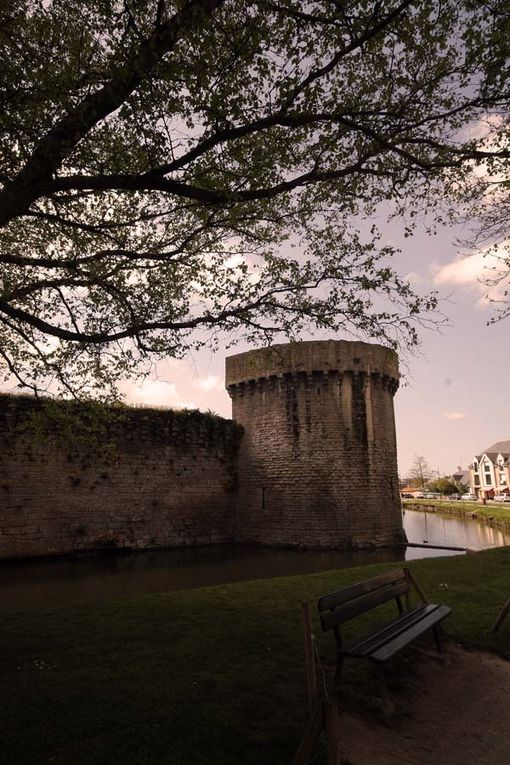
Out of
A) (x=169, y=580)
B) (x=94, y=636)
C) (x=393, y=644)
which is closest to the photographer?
(x=393, y=644)

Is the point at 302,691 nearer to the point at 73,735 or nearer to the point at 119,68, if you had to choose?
the point at 73,735

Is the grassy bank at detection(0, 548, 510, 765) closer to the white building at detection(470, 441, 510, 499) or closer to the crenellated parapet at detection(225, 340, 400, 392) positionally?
the crenellated parapet at detection(225, 340, 400, 392)

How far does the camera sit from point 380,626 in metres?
5.19

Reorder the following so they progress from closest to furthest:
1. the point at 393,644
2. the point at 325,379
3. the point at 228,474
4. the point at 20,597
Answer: the point at 393,644 → the point at 20,597 → the point at 325,379 → the point at 228,474

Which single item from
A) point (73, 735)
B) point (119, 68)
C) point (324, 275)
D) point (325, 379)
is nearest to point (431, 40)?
point (324, 275)

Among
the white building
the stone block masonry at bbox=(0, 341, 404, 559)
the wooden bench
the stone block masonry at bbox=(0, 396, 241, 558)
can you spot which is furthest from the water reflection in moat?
the white building

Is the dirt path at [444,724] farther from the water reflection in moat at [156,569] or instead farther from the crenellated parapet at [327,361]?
the crenellated parapet at [327,361]

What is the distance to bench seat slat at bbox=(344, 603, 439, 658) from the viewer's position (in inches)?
174

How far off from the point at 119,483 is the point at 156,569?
507 cm

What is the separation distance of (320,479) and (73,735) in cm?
1749

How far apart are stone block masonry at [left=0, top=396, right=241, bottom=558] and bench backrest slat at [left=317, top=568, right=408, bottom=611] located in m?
9.65

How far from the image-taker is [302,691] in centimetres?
460

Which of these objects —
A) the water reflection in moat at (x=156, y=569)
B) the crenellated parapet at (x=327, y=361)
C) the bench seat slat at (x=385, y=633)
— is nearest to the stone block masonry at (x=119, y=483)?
the water reflection in moat at (x=156, y=569)

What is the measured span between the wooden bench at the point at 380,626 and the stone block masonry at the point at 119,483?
9.91 m
